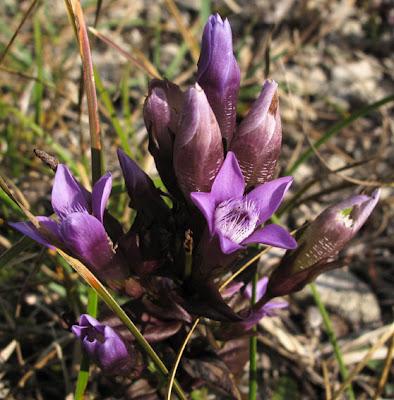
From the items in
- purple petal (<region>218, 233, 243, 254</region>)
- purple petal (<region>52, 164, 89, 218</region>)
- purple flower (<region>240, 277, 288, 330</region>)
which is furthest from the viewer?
purple flower (<region>240, 277, 288, 330</region>)

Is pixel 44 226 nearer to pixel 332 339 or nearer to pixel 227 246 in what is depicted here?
pixel 227 246

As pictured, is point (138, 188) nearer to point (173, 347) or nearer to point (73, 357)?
point (173, 347)

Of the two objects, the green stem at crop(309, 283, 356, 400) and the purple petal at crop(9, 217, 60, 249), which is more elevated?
the purple petal at crop(9, 217, 60, 249)

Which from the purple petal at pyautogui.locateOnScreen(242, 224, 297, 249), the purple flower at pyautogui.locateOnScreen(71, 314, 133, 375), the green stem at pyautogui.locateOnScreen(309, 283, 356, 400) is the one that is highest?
the purple petal at pyautogui.locateOnScreen(242, 224, 297, 249)

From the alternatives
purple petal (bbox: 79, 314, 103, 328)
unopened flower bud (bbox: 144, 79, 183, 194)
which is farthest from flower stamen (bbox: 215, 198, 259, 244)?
purple petal (bbox: 79, 314, 103, 328)

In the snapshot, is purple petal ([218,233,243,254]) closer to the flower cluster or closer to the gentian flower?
the flower cluster

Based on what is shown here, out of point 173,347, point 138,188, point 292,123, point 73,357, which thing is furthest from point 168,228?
point 292,123
